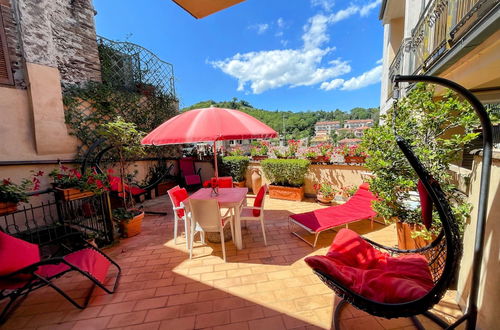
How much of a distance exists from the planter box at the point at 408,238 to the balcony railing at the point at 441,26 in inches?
83.8

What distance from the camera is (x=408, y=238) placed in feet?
8.24

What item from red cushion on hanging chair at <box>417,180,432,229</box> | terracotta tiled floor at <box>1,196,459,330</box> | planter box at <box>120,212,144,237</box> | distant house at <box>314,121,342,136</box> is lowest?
terracotta tiled floor at <box>1,196,459,330</box>

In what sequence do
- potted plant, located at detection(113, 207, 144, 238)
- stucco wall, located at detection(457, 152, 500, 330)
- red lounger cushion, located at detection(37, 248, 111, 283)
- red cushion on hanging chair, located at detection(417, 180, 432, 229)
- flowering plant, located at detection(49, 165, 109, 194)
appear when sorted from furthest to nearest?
potted plant, located at detection(113, 207, 144, 238)
flowering plant, located at detection(49, 165, 109, 194)
red lounger cushion, located at detection(37, 248, 111, 283)
stucco wall, located at detection(457, 152, 500, 330)
red cushion on hanging chair, located at detection(417, 180, 432, 229)

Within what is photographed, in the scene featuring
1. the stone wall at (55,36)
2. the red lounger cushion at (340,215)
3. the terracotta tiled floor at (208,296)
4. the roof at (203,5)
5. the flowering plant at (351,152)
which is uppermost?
the stone wall at (55,36)

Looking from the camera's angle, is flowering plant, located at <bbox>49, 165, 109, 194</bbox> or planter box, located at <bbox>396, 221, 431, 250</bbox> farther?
flowering plant, located at <bbox>49, 165, 109, 194</bbox>

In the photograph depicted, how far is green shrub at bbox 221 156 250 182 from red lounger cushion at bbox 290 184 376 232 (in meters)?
3.13

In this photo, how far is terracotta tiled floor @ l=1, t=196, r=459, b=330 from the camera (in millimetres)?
1836

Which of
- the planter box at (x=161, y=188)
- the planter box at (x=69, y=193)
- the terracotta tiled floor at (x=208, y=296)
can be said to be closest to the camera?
the terracotta tiled floor at (x=208, y=296)

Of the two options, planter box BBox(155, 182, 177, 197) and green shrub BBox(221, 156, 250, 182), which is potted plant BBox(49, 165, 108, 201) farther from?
green shrub BBox(221, 156, 250, 182)

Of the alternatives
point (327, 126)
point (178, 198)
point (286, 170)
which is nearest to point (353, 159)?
point (286, 170)

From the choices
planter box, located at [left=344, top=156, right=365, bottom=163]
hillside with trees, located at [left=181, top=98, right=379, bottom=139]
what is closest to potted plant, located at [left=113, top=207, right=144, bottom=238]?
planter box, located at [left=344, top=156, right=365, bottom=163]

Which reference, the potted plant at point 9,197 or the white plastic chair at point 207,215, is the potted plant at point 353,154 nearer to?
the white plastic chair at point 207,215

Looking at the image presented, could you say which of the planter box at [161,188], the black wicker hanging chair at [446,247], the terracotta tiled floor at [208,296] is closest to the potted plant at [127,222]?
the terracotta tiled floor at [208,296]

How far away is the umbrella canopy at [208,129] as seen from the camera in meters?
2.55
